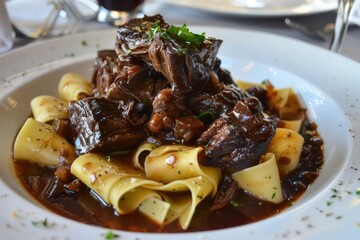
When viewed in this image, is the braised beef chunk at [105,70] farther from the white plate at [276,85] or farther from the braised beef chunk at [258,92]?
the braised beef chunk at [258,92]

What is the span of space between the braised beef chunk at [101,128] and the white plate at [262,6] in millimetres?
3362

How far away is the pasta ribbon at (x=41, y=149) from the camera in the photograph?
4.68 m

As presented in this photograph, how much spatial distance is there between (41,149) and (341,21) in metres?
4.12

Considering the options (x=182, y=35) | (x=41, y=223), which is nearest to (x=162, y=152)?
(x=182, y=35)

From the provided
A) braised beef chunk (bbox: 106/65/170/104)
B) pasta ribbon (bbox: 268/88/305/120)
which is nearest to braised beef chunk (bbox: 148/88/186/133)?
braised beef chunk (bbox: 106/65/170/104)

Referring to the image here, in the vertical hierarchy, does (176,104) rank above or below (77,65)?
above

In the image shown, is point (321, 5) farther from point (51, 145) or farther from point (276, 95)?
point (51, 145)

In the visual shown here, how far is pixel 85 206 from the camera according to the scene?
4.06 meters

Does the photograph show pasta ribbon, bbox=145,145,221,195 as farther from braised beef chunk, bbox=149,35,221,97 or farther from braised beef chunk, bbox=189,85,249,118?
braised beef chunk, bbox=149,35,221,97

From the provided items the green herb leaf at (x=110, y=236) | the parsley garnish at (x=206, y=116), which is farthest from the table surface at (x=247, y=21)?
the green herb leaf at (x=110, y=236)

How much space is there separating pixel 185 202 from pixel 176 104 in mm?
952

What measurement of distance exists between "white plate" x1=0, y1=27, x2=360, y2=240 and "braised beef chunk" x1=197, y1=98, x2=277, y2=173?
61 cm

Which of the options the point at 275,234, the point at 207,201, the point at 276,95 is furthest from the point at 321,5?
the point at 275,234

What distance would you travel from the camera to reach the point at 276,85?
6094 mm
